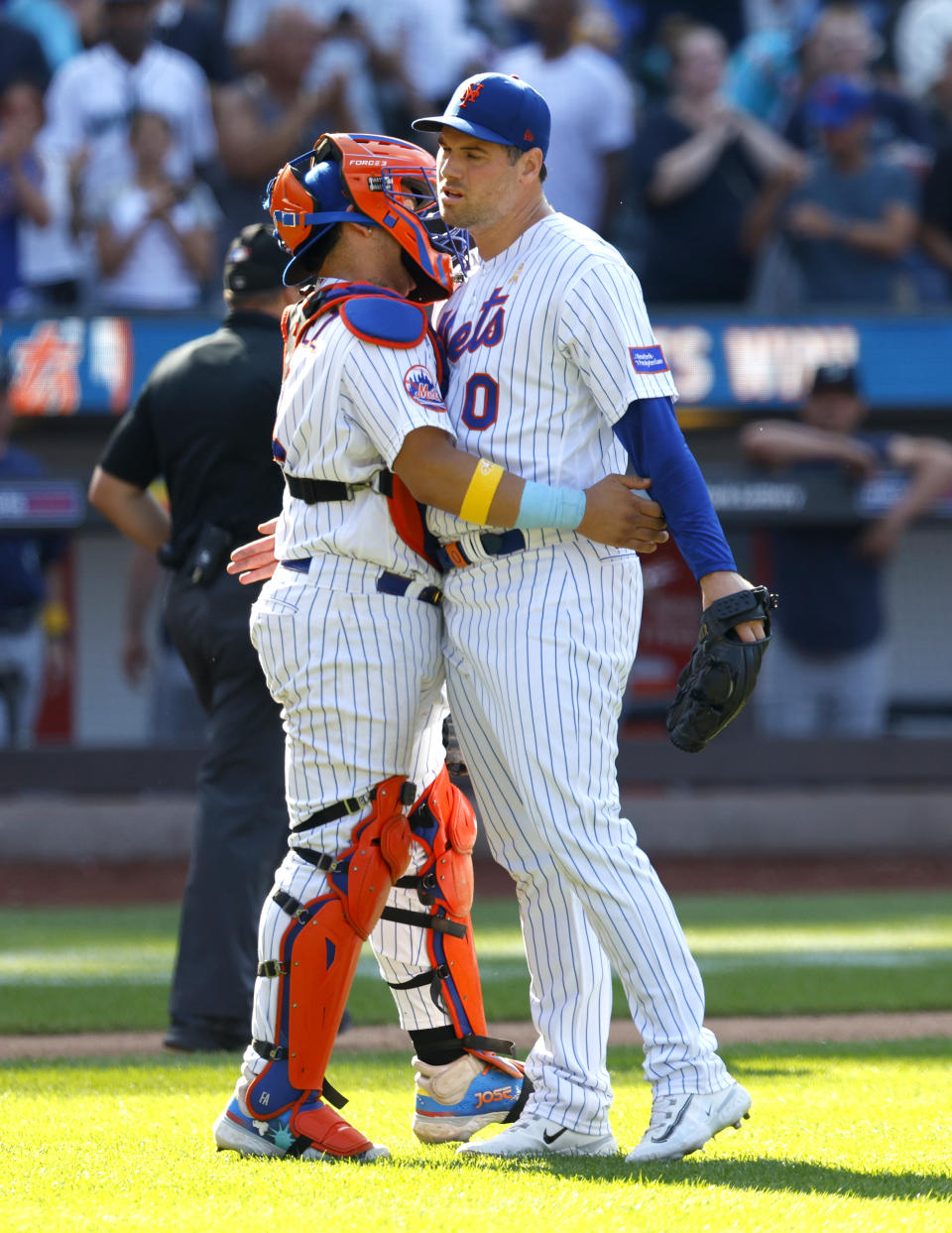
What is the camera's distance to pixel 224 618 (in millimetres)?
4438

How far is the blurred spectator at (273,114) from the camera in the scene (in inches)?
394

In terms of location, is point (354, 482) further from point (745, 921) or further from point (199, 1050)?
point (745, 921)

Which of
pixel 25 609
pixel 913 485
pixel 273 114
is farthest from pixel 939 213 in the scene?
pixel 25 609

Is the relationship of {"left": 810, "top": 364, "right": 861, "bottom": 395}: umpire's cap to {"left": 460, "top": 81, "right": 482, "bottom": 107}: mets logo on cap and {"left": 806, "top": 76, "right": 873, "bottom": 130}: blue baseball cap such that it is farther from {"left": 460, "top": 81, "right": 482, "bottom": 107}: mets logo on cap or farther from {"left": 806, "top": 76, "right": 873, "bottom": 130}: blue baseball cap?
{"left": 460, "top": 81, "right": 482, "bottom": 107}: mets logo on cap

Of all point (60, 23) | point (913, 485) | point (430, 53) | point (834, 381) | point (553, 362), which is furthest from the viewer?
point (60, 23)

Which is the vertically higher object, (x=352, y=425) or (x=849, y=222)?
(x=849, y=222)

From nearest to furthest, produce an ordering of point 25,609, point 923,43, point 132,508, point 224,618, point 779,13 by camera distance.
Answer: point 224,618, point 132,508, point 25,609, point 923,43, point 779,13

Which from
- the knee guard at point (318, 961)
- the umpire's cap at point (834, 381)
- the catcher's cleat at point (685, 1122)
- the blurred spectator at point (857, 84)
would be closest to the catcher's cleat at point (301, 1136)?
the knee guard at point (318, 961)

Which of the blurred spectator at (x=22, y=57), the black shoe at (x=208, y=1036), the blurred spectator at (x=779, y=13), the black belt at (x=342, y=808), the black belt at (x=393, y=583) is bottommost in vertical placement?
the black shoe at (x=208, y=1036)

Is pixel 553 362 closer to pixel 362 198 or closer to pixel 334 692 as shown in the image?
pixel 362 198

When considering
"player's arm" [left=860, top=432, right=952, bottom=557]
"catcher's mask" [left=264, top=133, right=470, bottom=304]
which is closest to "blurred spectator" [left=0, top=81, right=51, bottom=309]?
"player's arm" [left=860, top=432, right=952, bottom=557]

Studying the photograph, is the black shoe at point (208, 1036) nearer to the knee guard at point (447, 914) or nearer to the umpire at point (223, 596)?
the umpire at point (223, 596)

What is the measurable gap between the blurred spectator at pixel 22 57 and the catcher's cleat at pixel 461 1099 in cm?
872

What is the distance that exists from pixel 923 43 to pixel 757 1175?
1082 cm
